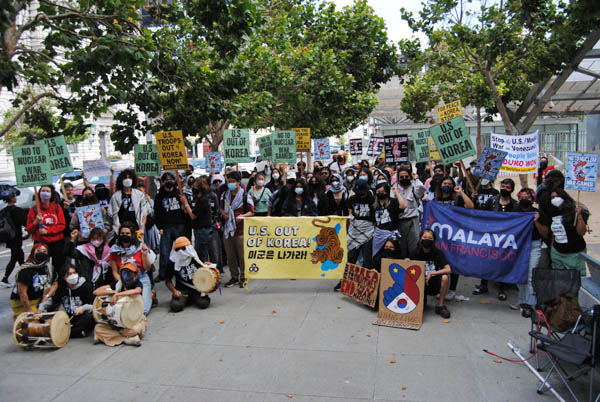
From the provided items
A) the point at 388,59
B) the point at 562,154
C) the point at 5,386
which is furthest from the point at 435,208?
the point at 562,154

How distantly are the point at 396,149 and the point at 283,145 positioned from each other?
2932mm

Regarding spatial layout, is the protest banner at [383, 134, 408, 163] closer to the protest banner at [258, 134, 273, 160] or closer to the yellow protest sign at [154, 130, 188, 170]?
the protest banner at [258, 134, 273, 160]

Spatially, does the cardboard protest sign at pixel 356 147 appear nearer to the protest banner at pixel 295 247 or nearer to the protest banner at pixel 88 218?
the protest banner at pixel 295 247

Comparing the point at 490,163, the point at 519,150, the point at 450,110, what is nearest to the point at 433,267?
the point at 490,163

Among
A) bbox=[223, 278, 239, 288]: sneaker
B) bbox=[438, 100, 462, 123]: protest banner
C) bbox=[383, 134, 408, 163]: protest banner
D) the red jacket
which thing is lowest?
bbox=[223, 278, 239, 288]: sneaker

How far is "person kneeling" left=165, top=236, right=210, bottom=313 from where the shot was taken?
750 centimetres

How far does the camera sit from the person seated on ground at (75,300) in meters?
6.66

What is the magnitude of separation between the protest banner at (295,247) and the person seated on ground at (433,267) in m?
1.42

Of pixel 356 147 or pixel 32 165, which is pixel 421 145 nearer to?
pixel 32 165

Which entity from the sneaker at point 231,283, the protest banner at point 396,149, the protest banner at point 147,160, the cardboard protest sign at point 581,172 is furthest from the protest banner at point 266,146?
the cardboard protest sign at point 581,172

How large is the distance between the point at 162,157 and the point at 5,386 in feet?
14.8

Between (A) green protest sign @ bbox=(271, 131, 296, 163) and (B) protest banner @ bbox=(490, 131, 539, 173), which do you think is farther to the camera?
(A) green protest sign @ bbox=(271, 131, 296, 163)

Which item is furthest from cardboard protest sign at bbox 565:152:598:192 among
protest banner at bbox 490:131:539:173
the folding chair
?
protest banner at bbox 490:131:539:173

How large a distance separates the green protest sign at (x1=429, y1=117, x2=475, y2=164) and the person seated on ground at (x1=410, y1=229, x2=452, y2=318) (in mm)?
1954
